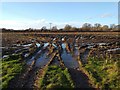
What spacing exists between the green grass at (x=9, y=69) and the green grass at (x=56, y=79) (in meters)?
2.85

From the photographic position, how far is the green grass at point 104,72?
22016mm

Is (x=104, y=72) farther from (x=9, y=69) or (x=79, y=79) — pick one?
(x=9, y=69)

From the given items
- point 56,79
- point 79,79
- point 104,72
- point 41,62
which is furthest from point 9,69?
point 104,72

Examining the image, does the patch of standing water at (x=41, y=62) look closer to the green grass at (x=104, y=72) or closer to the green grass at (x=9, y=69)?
the green grass at (x=9, y=69)

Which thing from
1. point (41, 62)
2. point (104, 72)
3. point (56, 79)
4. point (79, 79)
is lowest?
point (79, 79)

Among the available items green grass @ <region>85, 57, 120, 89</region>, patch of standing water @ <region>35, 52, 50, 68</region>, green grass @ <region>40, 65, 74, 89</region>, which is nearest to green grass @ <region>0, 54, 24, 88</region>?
patch of standing water @ <region>35, 52, 50, 68</region>

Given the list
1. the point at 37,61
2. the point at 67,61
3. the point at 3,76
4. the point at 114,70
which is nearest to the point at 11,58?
the point at 37,61

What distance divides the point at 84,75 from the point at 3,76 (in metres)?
7.28

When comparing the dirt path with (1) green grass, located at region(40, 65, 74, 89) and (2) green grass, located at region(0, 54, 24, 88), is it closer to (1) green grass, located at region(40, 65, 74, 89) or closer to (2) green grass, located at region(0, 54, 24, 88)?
(1) green grass, located at region(40, 65, 74, 89)

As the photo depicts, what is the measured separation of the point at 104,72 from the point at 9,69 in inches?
357

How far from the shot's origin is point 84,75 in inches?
1012

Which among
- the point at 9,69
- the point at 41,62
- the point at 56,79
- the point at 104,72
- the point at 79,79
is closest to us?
the point at 56,79

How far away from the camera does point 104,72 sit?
25.9 metres

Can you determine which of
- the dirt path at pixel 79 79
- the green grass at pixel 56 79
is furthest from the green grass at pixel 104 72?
the green grass at pixel 56 79
